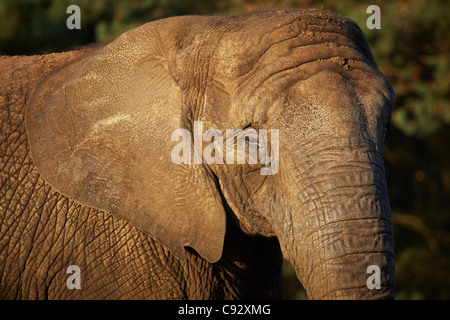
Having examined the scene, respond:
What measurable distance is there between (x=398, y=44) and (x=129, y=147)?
6014 millimetres

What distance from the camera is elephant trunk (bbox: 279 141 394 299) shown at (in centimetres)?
298

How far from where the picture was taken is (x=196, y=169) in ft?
11.5

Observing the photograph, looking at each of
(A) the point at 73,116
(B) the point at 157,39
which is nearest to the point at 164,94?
(B) the point at 157,39

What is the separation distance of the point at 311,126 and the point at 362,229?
524 millimetres

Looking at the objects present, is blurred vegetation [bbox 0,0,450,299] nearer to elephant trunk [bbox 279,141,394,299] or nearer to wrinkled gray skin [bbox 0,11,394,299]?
wrinkled gray skin [bbox 0,11,394,299]

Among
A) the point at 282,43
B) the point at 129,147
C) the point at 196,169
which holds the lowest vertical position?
the point at 196,169

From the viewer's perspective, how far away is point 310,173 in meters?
3.13

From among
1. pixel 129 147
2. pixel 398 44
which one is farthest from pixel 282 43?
pixel 398 44

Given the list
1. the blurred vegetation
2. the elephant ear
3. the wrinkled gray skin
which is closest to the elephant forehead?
the wrinkled gray skin

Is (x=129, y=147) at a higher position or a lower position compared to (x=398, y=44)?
lower

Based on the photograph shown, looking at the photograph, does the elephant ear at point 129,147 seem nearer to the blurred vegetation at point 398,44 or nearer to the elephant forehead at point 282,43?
the elephant forehead at point 282,43

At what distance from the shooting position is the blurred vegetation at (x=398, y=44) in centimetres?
840

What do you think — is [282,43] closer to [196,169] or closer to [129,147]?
[196,169]
